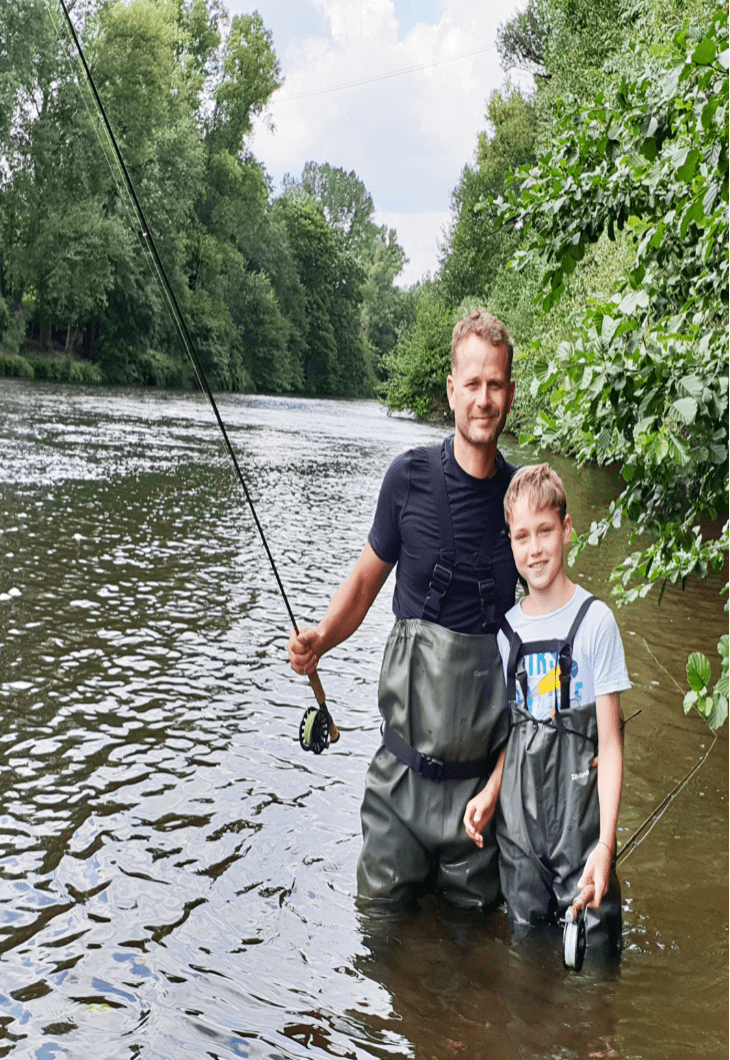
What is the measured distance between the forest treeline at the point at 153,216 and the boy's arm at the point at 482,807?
24974 mm

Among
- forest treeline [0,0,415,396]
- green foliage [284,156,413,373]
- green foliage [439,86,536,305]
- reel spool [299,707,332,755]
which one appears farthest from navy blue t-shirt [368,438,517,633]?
green foliage [284,156,413,373]

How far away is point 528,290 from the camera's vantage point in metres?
30.5

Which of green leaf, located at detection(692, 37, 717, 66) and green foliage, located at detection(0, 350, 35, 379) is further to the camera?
green foliage, located at detection(0, 350, 35, 379)

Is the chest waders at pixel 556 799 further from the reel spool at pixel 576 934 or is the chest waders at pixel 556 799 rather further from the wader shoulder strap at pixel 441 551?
the wader shoulder strap at pixel 441 551

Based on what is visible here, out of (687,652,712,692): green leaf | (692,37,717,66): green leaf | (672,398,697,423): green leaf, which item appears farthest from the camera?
(672,398,697,423): green leaf

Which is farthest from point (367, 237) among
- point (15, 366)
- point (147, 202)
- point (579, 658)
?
point (579, 658)

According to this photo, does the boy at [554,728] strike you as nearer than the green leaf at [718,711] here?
No

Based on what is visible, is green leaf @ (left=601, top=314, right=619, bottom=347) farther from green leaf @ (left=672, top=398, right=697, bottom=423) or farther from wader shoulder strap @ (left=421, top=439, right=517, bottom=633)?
wader shoulder strap @ (left=421, top=439, right=517, bottom=633)

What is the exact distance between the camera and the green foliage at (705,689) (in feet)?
7.79

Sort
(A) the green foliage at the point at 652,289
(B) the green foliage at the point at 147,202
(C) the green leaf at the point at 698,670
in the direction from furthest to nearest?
(B) the green foliage at the point at 147,202 < (A) the green foliage at the point at 652,289 < (C) the green leaf at the point at 698,670

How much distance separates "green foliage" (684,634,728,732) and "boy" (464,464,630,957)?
479 mm

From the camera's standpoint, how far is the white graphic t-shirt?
119 inches

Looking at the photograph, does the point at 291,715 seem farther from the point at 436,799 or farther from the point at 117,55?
the point at 117,55

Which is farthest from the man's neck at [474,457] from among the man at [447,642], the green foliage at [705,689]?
the green foliage at [705,689]
